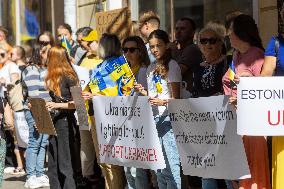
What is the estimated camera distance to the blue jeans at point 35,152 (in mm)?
10320

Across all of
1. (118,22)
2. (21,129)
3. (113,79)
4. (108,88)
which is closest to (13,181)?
(21,129)

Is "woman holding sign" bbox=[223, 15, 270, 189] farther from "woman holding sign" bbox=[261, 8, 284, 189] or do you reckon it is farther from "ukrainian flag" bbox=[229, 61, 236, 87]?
"woman holding sign" bbox=[261, 8, 284, 189]

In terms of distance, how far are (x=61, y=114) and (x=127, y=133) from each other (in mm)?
1583

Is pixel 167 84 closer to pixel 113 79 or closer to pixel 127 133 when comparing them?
pixel 127 133

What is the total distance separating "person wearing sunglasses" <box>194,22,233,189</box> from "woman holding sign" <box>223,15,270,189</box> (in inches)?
13.7

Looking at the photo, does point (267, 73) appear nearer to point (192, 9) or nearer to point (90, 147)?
point (90, 147)

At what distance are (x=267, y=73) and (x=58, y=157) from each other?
3.56 m

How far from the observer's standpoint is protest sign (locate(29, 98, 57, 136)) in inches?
348

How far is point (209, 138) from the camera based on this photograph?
22.0 ft

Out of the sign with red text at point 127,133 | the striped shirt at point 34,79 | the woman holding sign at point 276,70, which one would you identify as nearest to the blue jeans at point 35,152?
the striped shirt at point 34,79

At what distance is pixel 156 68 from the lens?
7.46 meters

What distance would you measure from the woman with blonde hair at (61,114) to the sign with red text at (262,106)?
315cm

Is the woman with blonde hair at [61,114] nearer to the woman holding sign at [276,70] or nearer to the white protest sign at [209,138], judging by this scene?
the white protest sign at [209,138]

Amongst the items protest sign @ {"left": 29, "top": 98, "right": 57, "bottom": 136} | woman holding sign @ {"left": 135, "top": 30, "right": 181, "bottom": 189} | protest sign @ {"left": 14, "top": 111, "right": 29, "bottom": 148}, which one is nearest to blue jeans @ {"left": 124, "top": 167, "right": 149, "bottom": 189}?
woman holding sign @ {"left": 135, "top": 30, "right": 181, "bottom": 189}
